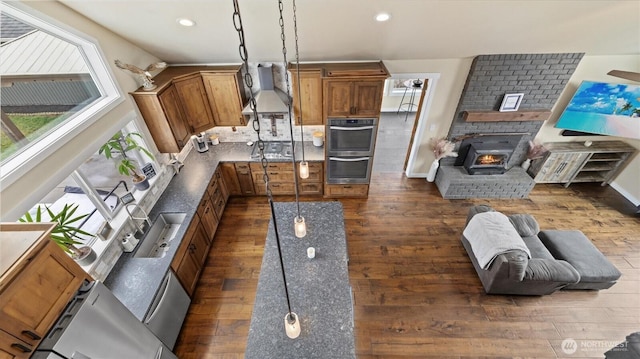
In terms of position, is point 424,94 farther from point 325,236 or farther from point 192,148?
point 192,148

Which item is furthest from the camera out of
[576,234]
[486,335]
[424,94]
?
[424,94]

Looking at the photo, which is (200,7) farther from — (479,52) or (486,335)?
(486,335)

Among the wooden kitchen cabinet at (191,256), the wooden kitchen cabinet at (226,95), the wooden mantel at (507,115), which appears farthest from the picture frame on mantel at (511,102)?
the wooden kitchen cabinet at (191,256)

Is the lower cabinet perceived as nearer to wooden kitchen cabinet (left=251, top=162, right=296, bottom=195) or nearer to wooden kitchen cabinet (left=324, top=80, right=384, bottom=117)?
wooden kitchen cabinet (left=251, top=162, right=296, bottom=195)

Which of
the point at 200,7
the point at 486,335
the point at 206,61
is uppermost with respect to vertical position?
the point at 200,7

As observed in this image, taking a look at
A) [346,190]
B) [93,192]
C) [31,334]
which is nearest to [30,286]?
[31,334]

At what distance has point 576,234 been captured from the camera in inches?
146

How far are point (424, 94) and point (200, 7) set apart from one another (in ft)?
12.2

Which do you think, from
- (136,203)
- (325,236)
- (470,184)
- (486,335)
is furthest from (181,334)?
(470,184)

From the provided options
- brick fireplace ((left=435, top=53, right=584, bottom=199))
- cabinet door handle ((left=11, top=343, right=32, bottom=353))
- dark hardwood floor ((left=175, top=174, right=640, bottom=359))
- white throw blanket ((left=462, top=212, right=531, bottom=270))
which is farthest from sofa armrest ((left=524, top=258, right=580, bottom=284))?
cabinet door handle ((left=11, top=343, right=32, bottom=353))

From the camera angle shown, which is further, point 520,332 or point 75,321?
point 520,332

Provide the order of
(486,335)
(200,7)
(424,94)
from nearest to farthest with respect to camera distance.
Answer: (200,7)
(486,335)
(424,94)

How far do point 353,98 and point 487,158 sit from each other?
9.59 feet

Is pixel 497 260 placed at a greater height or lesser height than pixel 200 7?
lesser
